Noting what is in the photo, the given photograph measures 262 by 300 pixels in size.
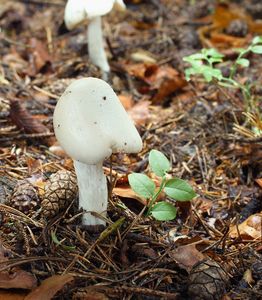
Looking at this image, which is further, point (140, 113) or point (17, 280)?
point (140, 113)

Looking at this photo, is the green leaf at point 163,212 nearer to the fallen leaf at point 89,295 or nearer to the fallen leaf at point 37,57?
the fallen leaf at point 89,295

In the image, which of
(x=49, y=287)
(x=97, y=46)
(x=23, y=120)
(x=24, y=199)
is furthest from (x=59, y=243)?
(x=97, y=46)

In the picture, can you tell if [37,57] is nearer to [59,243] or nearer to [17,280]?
[59,243]

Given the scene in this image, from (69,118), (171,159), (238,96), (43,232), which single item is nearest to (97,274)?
(43,232)

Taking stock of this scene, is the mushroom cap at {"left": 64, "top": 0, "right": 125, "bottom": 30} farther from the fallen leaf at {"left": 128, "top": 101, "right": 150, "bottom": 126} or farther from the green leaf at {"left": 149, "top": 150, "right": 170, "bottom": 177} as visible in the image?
the green leaf at {"left": 149, "top": 150, "right": 170, "bottom": 177}

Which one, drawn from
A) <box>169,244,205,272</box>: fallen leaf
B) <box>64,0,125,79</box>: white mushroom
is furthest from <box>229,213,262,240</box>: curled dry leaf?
<box>64,0,125,79</box>: white mushroom

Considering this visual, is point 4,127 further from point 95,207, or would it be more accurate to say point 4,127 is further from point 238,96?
point 238,96
